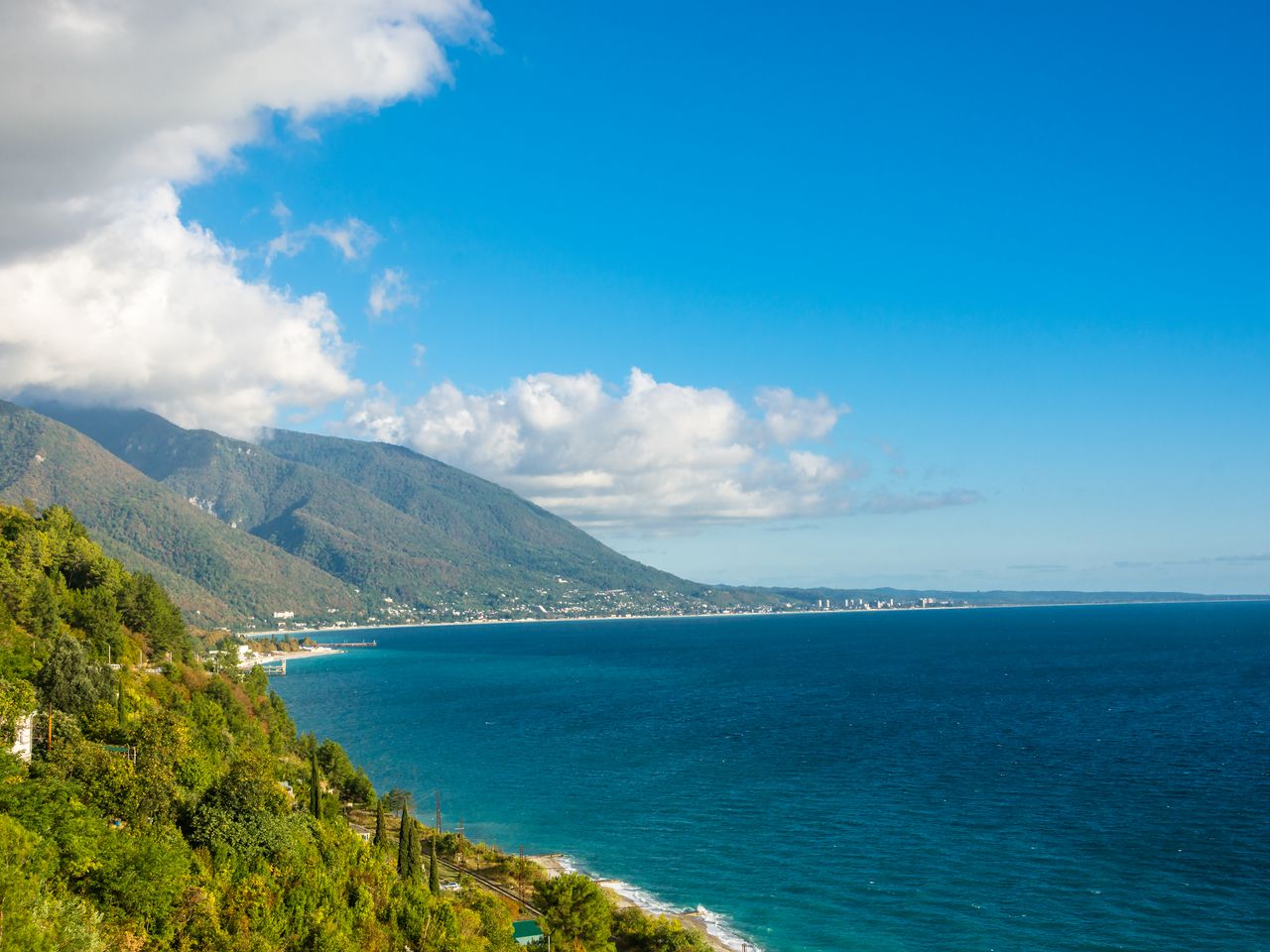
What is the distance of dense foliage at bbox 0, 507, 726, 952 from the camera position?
31.3 metres

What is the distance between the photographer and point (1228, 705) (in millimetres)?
115250

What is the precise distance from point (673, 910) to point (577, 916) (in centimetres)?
964

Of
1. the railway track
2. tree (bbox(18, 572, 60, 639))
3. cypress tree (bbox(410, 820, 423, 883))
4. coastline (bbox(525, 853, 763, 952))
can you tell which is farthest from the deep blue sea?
tree (bbox(18, 572, 60, 639))

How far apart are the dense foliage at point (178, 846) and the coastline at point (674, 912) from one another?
8.36 feet

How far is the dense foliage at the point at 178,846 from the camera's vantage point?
31.3m

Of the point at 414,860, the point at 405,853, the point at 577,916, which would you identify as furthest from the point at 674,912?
the point at 405,853

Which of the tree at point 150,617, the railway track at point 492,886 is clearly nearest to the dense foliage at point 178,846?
the railway track at point 492,886

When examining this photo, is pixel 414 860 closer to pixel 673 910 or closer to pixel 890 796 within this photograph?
pixel 673 910

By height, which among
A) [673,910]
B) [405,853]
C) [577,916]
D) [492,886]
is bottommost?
[673,910]

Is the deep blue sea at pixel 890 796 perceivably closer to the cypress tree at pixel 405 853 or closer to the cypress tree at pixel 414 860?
the cypress tree at pixel 414 860

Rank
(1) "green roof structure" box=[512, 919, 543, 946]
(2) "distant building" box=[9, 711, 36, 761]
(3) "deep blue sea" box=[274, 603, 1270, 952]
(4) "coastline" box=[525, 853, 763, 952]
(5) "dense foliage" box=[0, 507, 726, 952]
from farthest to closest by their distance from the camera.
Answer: (3) "deep blue sea" box=[274, 603, 1270, 952] → (4) "coastline" box=[525, 853, 763, 952] → (1) "green roof structure" box=[512, 919, 543, 946] → (2) "distant building" box=[9, 711, 36, 761] → (5) "dense foliage" box=[0, 507, 726, 952]

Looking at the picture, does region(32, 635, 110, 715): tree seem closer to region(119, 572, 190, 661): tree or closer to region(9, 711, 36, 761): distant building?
region(9, 711, 36, 761): distant building

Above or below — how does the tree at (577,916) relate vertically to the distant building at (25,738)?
below

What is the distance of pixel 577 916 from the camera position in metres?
44.5
